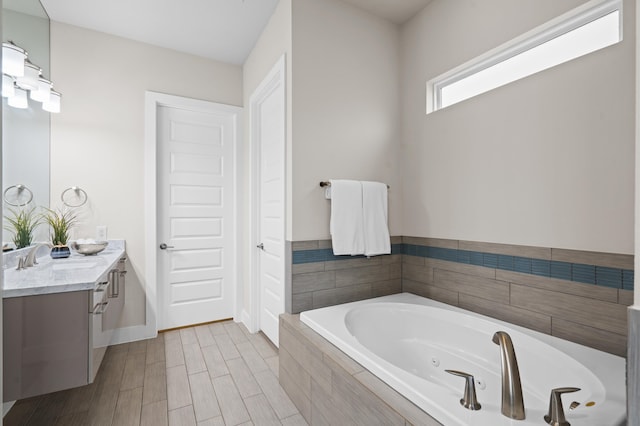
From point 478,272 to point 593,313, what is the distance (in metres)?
0.60

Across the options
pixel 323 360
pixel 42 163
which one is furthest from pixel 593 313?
pixel 42 163

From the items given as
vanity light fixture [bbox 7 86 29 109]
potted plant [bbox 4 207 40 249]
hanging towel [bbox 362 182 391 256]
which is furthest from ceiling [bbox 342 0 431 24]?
potted plant [bbox 4 207 40 249]

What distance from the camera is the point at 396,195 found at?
2.58 m

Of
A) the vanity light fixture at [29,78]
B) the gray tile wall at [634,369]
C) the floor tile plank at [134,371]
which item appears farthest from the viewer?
the floor tile plank at [134,371]

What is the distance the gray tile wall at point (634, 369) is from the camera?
2.64 ft

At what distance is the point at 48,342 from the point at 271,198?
1.69 metres

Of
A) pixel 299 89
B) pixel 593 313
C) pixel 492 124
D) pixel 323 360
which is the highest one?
pixel 299 89

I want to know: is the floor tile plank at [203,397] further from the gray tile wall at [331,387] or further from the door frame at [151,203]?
the door frame at [151,203]

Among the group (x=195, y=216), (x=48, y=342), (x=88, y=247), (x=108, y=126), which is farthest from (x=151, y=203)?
(x=48, y=342)

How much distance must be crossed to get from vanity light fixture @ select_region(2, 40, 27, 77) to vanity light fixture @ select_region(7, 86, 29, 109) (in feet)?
0.92

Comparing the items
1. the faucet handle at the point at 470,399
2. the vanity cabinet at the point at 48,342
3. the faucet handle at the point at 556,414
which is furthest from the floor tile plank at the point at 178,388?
the faucet handle at the point at 556,414

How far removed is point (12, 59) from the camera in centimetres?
172

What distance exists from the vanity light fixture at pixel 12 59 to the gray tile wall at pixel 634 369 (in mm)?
2938

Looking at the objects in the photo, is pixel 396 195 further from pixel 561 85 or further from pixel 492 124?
pixel 561 85
